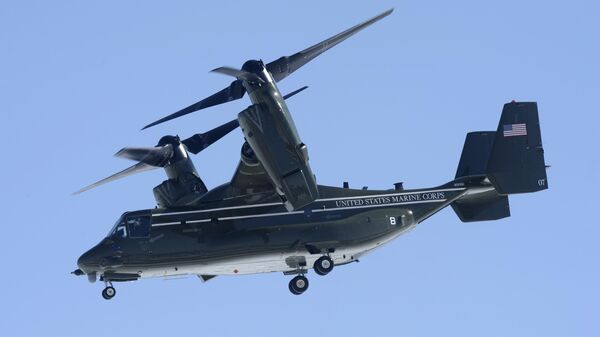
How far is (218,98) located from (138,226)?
5.05 m

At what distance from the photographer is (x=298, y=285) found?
41531mm

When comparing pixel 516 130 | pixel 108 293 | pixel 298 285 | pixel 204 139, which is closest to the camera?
pixel 108 293

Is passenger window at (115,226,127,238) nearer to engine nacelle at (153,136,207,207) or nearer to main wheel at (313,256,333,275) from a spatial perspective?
engine nacelle at (153,136,207,207)

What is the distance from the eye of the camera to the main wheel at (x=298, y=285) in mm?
41500

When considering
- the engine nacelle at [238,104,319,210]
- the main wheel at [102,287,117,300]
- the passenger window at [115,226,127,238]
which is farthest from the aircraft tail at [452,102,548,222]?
the main wheel at [102,287,117,300]

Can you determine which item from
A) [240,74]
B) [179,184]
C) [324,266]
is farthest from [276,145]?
[179,184]

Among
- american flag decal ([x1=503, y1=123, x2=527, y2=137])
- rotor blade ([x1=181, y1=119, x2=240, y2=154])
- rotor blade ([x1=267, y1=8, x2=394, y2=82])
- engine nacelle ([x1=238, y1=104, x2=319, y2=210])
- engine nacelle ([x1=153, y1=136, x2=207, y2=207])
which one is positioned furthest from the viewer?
rotor blade ([x1=181, y1=119, x2=240, y2=154])

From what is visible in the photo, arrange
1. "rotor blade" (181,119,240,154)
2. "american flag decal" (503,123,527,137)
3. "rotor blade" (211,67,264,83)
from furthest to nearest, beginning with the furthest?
1. "rotor blade" (181,119,240,154)
2. "american flag decal" (503,123,527,137)
3. "rotor blade" (211,67,264,83)

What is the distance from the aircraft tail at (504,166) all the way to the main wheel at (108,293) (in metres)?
12.3

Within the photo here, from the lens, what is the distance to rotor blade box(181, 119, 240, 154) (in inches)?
1841

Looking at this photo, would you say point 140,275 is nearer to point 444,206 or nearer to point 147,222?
point 147,222

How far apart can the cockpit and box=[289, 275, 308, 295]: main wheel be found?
5113 mm

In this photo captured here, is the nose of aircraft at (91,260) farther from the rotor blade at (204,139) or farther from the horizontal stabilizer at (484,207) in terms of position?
the horizontal stabilizer at (484,207)

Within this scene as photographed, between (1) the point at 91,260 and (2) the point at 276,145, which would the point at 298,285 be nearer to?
(2) the point at 276,145
